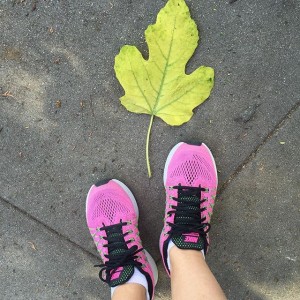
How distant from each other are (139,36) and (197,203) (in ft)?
2.50

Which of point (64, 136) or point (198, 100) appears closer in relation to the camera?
point (198, 100)

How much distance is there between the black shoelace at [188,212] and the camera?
1814 millimetres

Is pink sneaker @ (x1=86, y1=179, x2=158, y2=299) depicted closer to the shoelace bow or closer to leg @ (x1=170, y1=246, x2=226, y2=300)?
the shoelace bow

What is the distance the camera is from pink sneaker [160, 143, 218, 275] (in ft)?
6.05

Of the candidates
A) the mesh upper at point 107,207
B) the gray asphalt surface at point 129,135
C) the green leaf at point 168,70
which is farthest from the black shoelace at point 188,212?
the green leaf at point 168,70

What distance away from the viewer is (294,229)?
1.92 m

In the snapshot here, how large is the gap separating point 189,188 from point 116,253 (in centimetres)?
42

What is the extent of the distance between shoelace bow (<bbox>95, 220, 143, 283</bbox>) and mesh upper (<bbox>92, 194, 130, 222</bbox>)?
53 mm

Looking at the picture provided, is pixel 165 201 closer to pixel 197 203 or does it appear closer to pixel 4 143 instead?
pixel 197 203

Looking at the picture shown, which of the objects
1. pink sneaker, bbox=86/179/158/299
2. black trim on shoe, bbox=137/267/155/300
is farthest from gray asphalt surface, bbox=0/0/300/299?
black trim on shoe, bbox=137/267/155/300

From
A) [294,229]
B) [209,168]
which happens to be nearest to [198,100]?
[209,168]

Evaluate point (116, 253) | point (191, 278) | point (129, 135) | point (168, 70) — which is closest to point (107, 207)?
point (116, 253)

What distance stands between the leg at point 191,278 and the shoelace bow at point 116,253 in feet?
0.56

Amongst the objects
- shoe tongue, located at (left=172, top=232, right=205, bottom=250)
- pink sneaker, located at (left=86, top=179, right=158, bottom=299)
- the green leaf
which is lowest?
pink sneaker, located at (left=86, top=179, right=158, bottom=299)
